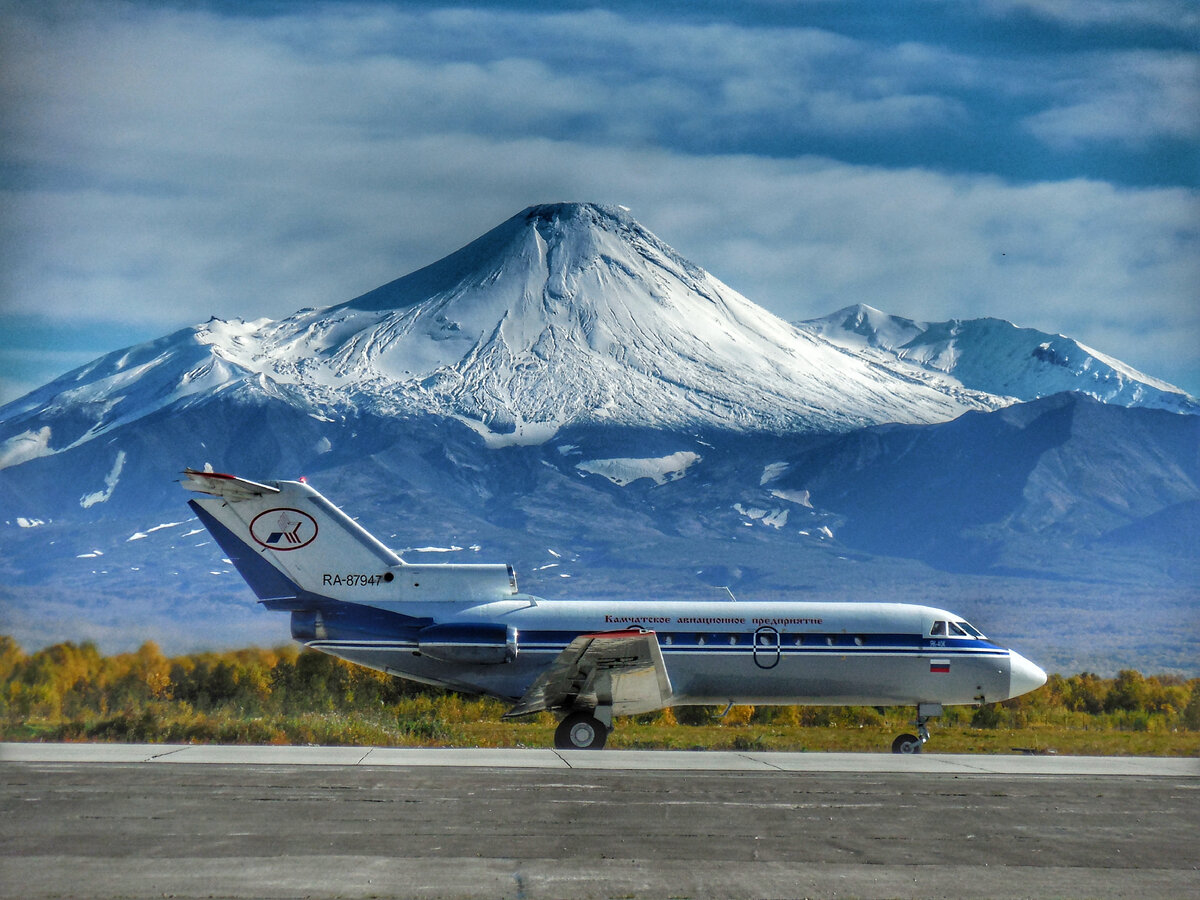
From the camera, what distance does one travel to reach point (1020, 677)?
32.1 meters

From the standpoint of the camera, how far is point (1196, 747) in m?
33.8

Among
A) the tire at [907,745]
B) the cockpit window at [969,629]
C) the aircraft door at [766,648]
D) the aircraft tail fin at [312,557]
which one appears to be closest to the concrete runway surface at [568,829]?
the tire at [907,745]

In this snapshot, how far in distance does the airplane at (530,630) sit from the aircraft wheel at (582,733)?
686 millimetres

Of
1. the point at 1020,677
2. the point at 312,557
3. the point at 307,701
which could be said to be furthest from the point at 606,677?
the point at 307,701

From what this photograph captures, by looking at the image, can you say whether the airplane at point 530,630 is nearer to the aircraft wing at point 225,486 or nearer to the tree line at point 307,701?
the aircraft wing at point 225,486

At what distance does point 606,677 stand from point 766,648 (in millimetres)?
4469

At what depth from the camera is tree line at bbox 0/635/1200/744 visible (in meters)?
35.1

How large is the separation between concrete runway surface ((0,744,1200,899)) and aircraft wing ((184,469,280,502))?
7389 mm

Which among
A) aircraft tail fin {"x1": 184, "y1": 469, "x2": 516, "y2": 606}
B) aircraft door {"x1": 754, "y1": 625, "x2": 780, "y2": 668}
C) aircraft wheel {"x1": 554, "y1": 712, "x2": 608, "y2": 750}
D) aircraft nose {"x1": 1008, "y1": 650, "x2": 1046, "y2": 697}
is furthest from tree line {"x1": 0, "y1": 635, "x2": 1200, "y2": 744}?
aircraft nose {"x1": 1008, "y1": 650, "x2": 1046, "y2": 697}

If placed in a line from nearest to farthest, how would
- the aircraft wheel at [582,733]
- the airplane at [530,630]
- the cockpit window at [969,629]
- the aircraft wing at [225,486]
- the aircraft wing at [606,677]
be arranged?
the aircraft wing at [606,677], the aircraft wheel at [582,733], the aircraft wing at [225,486], the airplane at [530,630], the cockpit window at [969,629]

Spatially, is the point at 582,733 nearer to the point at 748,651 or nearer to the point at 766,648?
the point at 748,651

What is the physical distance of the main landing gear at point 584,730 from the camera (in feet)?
97.1

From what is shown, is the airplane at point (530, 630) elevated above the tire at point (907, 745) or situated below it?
above

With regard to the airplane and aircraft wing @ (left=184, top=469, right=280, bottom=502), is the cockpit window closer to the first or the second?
the airplane
